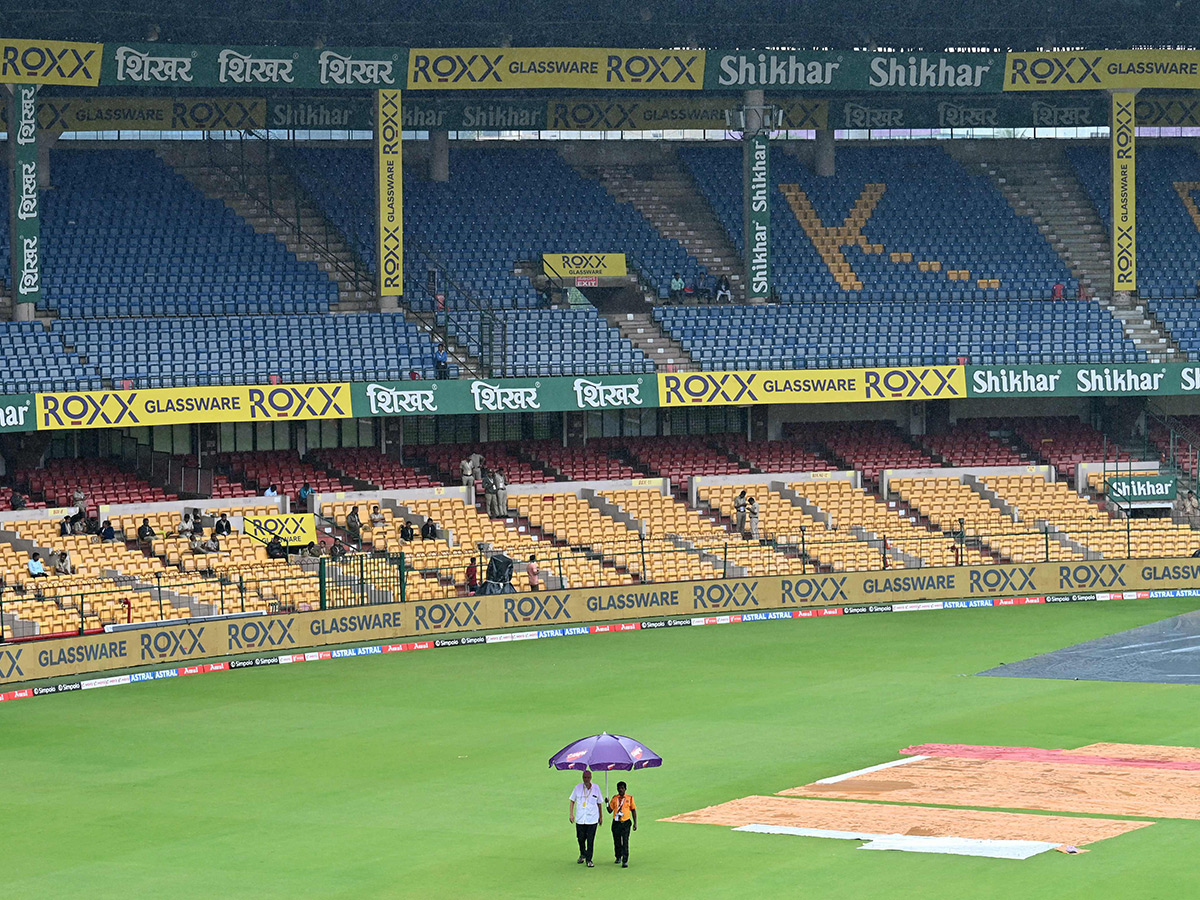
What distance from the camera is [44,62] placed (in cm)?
4841

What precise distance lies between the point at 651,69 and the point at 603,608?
17424mm

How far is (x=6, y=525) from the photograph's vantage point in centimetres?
4428

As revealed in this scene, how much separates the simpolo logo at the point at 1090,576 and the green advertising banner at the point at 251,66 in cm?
2182

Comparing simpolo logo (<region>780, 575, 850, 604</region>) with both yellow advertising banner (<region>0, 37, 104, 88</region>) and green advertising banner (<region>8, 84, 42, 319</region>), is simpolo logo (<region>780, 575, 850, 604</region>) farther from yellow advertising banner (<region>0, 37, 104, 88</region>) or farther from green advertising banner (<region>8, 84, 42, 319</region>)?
yellow advertising banner (<region>0, 37, 104, 88</region>)

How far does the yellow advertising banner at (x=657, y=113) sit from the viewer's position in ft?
205

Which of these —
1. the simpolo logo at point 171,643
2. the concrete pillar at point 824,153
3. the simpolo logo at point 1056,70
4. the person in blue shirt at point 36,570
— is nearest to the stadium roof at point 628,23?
the simpolo logo at point 1056,70

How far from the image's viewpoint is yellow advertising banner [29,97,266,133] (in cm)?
5659

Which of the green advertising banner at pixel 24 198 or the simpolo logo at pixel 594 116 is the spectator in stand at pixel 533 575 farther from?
the simpolo logo at pixel 594 116

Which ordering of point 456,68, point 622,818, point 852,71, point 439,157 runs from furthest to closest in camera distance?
point 439,157
point 852,71
point 456,68
point 622,818

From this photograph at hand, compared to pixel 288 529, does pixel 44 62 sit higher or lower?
higher

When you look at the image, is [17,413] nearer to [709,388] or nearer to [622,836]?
[709,388]

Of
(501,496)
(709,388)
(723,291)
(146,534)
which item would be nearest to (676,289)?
(723,291)

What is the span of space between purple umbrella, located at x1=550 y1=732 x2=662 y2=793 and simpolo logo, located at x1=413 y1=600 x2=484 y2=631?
21.4 metres

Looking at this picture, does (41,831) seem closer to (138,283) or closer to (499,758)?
(499,758)
